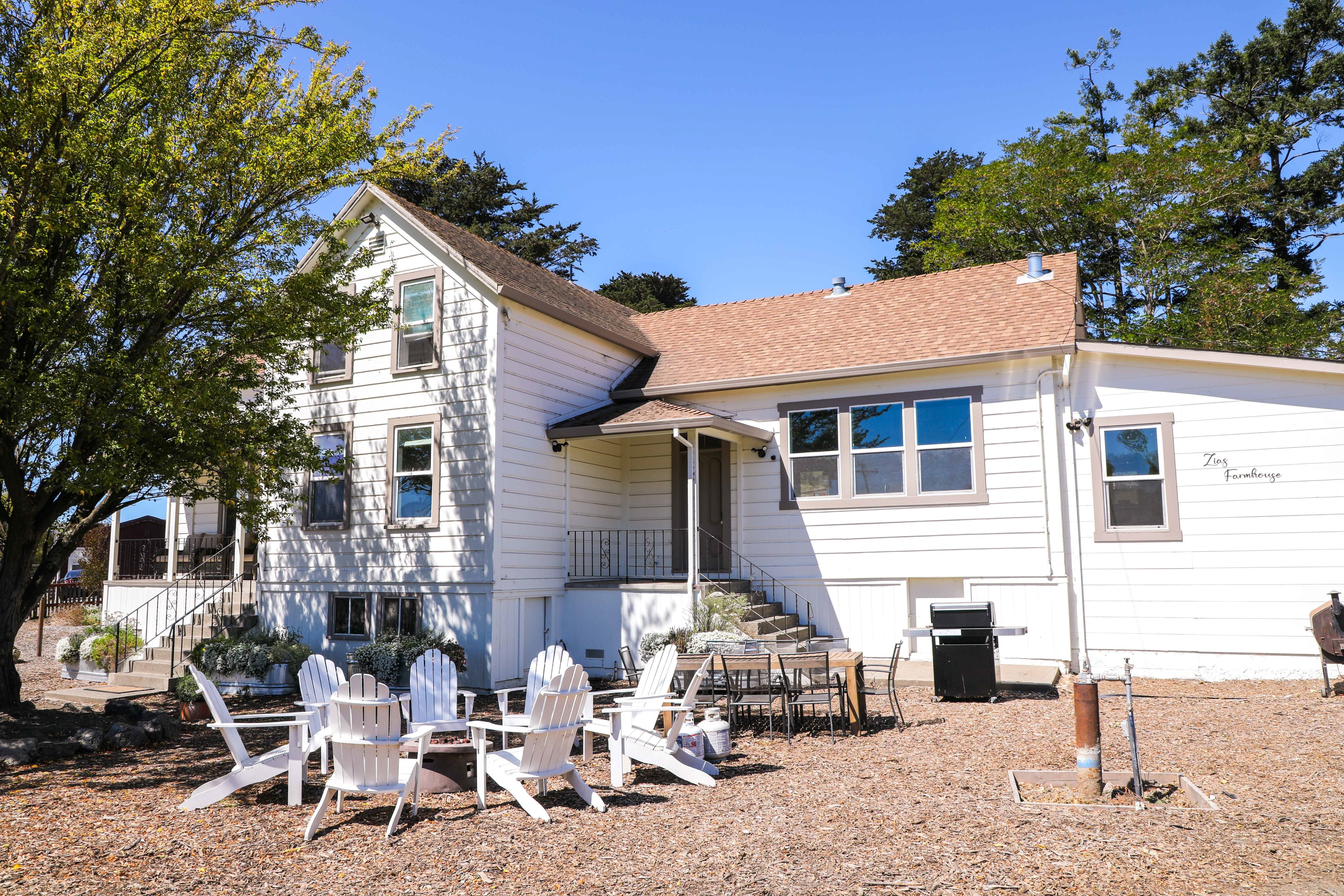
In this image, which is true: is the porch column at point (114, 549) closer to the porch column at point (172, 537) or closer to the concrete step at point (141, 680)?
the porch column at point (172, 537)

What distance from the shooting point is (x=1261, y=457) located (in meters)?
11.5

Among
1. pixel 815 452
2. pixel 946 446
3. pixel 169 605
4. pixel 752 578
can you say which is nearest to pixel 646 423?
pixel 815 452

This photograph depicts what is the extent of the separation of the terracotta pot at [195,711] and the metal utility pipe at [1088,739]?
945cm

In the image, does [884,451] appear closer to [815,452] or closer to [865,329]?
[815,452]

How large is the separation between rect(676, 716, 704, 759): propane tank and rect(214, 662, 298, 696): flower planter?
7.53 m

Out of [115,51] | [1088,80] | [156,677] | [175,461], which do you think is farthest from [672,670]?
[1088,80]

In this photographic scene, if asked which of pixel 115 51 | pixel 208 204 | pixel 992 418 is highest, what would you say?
pixel 115 51

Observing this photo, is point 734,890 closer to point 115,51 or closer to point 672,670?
point 672,670

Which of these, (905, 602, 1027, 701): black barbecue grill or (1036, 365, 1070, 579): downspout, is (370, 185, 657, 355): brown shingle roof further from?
(905, 602, 1027, 701): black barbecue grill

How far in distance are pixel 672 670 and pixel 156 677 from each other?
387 inches

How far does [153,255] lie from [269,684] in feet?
20.6

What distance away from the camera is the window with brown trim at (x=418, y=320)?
13.6 meters

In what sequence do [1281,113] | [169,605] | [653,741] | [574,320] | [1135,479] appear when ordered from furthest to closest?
1. [1281,113]
2. [169,605]
3. [574,320]
4. [1135,479]
5. [653,741]

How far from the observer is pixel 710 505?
14.8m
